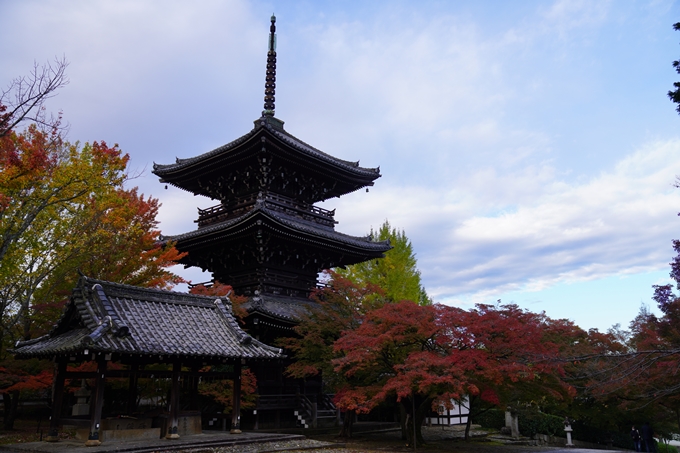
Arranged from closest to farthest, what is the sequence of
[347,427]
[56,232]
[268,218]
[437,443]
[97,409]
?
1. [97,409]
2. [56,232]
3. [437,443]
4. [347,427]
5. [268,218]

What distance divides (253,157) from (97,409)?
50.7ft

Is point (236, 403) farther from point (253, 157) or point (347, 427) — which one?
point (253, 157)

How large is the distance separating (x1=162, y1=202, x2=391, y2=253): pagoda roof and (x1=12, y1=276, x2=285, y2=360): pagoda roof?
7177mm

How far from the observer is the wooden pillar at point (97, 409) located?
1207 cm

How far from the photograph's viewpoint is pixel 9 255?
1658 centimetres

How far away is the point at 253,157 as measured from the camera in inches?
1005

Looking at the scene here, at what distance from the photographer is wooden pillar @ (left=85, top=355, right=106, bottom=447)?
39.6 ft

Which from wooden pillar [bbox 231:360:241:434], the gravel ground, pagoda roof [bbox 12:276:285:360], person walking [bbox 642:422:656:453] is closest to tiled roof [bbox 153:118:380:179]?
pagoda roof [bbox 12:276:285:360]

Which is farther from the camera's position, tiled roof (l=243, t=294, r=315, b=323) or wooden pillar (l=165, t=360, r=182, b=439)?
tiled roof (l=243, t=294, r=315, b=323)

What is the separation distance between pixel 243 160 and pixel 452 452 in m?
16.4

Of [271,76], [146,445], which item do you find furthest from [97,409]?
[271,76]

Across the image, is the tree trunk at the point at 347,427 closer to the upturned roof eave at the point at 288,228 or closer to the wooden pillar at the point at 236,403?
the wooden pillar at the point at 236,403

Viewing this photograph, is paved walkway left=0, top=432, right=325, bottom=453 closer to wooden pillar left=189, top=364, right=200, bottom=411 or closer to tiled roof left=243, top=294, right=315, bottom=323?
wooden pillar left=189, top=364, right=200, bottom=411

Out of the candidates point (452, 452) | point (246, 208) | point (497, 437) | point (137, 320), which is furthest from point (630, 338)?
point (137, 320)
